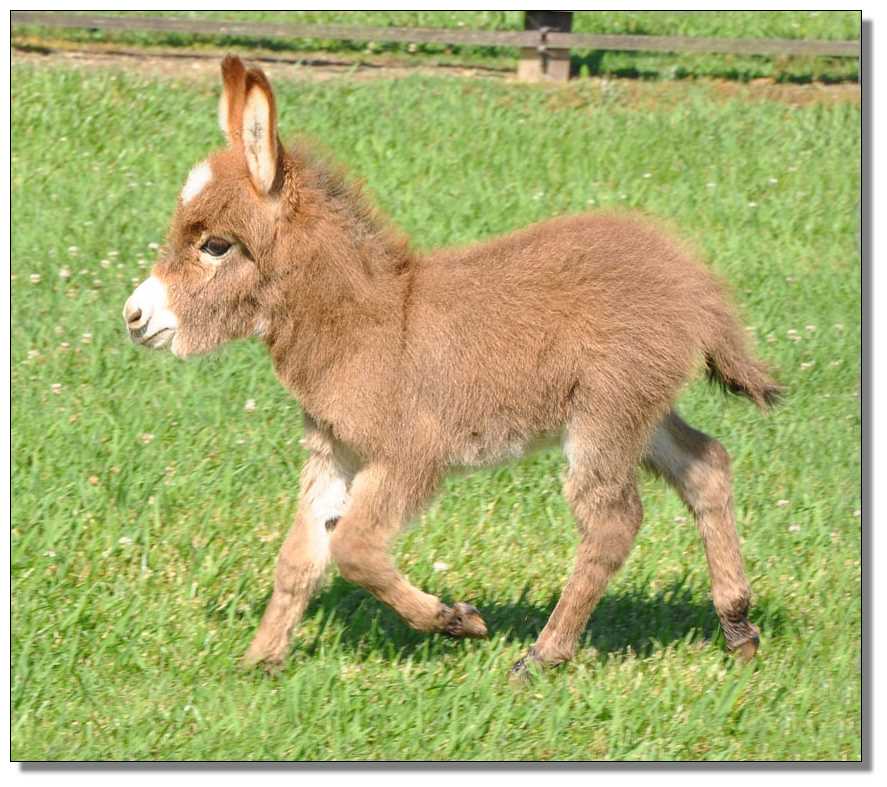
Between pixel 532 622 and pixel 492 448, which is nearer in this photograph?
pixel 492 448

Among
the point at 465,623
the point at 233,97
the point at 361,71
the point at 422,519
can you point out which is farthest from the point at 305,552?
the point at 361,71

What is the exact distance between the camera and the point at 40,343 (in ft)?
24.9

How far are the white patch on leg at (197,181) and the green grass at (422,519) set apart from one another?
1.52m

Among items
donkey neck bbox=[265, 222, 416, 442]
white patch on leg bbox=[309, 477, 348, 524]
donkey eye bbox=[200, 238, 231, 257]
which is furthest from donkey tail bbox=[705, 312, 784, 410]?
donkey eye bbox=[200, 238, 231, 257]

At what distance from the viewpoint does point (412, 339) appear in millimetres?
5062

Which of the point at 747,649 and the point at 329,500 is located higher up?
the point at 329,500

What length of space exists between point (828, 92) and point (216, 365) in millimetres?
6114

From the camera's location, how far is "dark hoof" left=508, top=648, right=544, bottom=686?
5.15 metres

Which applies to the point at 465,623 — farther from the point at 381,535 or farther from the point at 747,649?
the point at 747,649

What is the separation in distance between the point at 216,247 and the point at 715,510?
2.02 metres

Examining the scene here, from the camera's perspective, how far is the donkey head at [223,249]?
16.1 ft

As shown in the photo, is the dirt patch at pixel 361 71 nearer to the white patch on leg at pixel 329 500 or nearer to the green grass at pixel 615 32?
the green grass at pixel 615 32

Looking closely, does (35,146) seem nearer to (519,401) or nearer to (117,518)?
(117,518)

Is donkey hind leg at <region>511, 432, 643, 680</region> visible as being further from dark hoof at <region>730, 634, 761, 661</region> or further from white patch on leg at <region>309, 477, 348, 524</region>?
white patch on leg at <region>309, 477, 348, 524</region>
